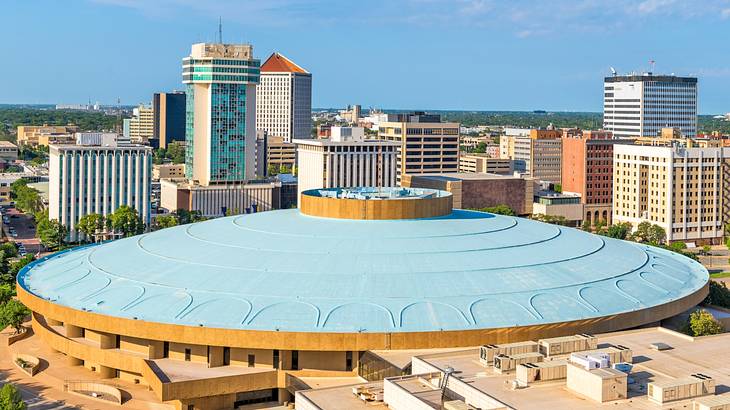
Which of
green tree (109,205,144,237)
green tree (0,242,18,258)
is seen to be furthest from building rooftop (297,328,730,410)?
green tree (109,205,144,237)

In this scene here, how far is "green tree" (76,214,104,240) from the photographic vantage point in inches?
4963

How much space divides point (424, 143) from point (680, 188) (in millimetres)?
49827

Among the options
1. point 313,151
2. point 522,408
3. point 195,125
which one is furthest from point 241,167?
point 522,408

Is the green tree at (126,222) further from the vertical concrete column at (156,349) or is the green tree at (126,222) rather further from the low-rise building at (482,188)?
the vertical concrete column at (156,349)

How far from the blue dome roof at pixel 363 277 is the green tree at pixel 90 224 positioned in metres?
58.7

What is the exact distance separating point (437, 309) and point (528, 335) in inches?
204

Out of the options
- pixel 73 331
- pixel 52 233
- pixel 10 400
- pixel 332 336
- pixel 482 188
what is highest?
pixel 482 188

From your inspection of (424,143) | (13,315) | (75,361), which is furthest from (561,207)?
(75,361)

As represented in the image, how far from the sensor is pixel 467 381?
41719 mm

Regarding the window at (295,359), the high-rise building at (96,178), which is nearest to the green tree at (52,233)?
the high-rise building at (96,178)

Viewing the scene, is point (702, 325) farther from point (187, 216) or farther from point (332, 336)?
point (187, 216)

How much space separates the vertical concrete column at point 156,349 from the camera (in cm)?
5166

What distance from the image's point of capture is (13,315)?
214 ft

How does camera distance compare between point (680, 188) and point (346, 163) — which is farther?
point (346, 163)
